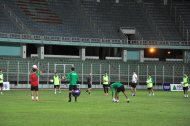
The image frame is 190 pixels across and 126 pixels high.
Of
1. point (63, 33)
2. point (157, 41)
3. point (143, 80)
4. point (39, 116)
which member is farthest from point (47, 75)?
point (39, 116)

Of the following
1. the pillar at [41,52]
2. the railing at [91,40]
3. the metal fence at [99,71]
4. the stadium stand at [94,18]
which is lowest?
the metal fence at [99,71]

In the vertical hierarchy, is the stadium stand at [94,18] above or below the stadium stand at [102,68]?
above

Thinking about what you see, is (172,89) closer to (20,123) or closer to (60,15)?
(60,15)

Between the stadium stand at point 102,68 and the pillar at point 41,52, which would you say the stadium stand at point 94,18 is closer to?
the pillar at point 41,52

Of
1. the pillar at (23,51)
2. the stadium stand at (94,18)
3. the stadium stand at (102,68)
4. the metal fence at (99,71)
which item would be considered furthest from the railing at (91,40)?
the metal fence at (99,71)

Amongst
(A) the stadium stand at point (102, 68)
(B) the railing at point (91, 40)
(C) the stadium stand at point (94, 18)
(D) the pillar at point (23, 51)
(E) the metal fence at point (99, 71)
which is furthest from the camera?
(C) the stadium stand at point (94, 18)

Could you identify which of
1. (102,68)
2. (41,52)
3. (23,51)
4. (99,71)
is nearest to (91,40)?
(102,68)

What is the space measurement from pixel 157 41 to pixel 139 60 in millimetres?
4191

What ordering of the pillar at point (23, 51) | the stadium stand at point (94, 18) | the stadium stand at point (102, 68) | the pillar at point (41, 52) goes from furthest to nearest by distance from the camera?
the stadium stand at point (94, 18)
the pillar at point (41, 52)
the pillar at point (23, 51)
the stadium stand at point (102, 68)

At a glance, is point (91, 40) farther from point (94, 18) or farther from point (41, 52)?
point (41, 52)

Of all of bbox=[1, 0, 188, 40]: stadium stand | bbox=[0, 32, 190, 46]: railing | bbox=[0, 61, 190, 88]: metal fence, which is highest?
bbox=[1, 0, 188, 40]: stadium stand

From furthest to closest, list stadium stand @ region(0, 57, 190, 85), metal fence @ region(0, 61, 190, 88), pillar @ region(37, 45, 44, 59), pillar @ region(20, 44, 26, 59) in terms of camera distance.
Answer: pillar @ region(37, 45, 44, 59), pillar @ region(20, 44, 26, 59), stadium stand @ region(0, 57, 190, 85), metal fence @ region(0, 61, 190, 88)

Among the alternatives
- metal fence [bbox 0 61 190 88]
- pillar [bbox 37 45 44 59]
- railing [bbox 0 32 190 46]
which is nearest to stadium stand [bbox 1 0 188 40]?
railing [bbox 0 32 190 46]

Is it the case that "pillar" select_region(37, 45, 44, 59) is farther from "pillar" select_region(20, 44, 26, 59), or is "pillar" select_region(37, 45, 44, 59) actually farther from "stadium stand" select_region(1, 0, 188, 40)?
"pillar" select_region(20, 44, 26, 59)
